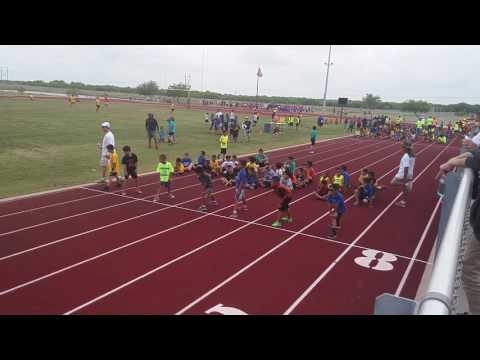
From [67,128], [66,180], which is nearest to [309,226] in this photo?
[66,180]

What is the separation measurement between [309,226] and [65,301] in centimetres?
598

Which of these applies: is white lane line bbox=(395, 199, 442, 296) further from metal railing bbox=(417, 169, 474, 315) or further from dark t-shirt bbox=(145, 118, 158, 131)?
dark t-shirt bbox=(145, 118, 158, 131)

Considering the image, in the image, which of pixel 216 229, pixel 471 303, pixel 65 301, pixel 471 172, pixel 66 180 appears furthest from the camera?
pixel 66 180

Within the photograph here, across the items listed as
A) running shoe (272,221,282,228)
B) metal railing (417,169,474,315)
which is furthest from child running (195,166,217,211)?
metal railing (417,169,474,315)

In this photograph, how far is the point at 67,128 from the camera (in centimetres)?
2538

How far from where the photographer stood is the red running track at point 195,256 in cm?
601

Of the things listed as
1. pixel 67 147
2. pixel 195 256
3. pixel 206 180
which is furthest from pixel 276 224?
pixel 67 147

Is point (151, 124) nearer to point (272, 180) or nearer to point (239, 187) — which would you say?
point (272, 180)

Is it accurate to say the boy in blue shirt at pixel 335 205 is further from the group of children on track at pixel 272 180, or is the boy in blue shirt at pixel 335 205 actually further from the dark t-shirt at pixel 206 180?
the dark t-shirt at pixel 206 180

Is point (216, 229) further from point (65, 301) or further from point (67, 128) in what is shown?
point (67, 128)

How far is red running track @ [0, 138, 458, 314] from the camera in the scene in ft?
19.7

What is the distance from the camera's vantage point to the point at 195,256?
7.61 m
